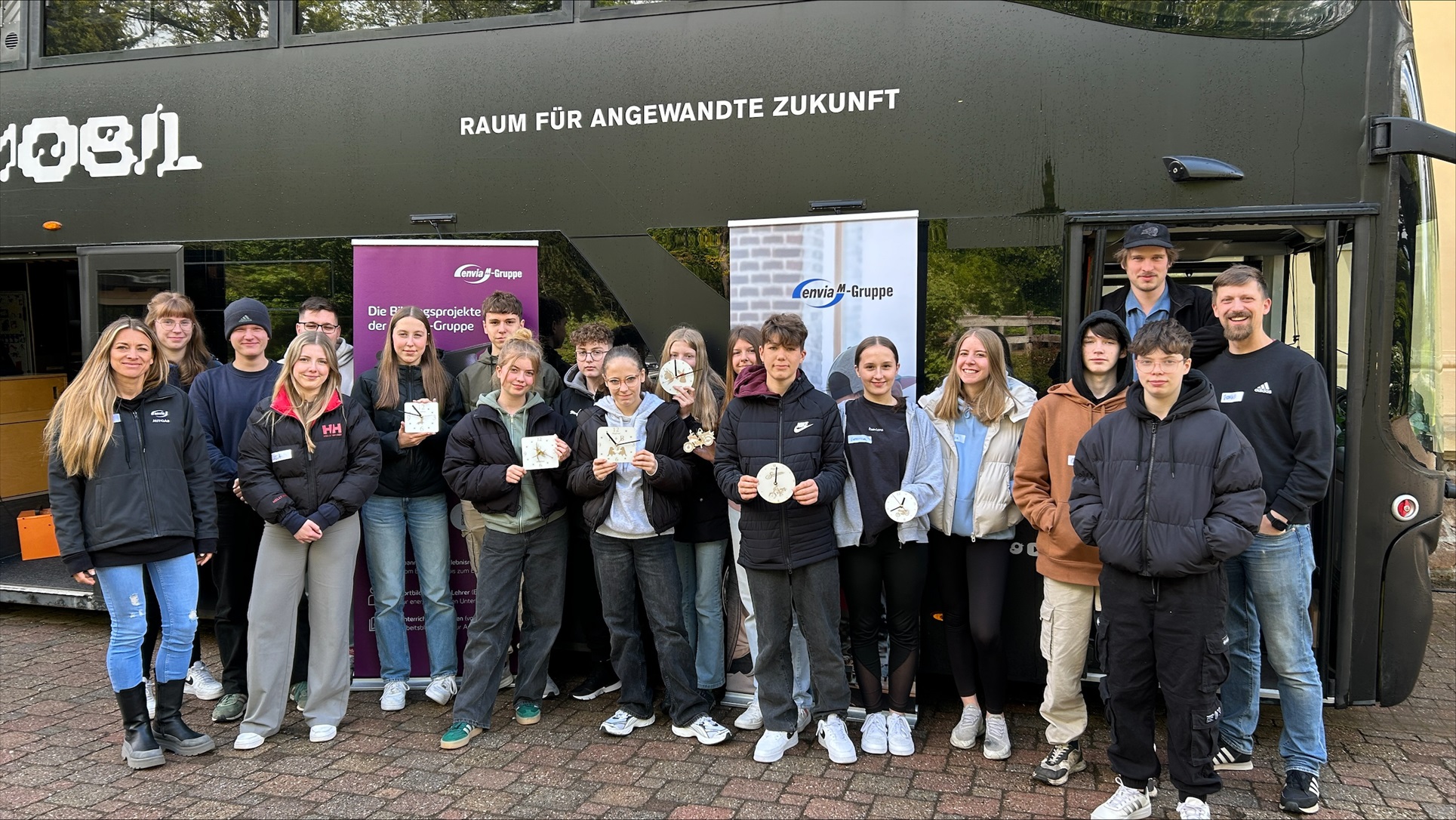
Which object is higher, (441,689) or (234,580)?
(234,580)

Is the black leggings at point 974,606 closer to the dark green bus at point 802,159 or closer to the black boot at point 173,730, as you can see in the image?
the dark green bus at point 802,159

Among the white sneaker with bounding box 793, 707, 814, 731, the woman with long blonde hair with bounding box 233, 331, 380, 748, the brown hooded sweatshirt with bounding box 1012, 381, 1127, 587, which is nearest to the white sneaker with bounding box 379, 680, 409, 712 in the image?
the woman with long blonde hair with bounding box 233, 331, 380, 748

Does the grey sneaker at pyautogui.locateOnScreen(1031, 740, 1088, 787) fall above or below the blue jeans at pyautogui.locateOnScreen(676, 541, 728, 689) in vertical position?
below

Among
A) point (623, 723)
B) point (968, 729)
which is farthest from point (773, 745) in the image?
point (968, 729)

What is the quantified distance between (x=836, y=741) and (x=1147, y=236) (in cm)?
252

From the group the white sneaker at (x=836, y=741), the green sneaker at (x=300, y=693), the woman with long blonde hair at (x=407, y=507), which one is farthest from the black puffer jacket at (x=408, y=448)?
the white sneaker at (x=836, y=741)

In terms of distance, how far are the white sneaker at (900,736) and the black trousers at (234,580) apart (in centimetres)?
288

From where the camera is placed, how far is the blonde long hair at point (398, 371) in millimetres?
4832

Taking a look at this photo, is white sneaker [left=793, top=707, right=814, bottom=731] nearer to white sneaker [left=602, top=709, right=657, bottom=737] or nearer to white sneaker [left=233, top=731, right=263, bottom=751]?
white sneaker [left=602, top=709, right=657, bottom=737]

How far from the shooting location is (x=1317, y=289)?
4355 millimetres

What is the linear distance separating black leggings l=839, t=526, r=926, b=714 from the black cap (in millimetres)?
1572

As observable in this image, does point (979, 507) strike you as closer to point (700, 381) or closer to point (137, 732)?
point (700, 381)

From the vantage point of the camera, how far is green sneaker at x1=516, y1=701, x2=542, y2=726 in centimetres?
480

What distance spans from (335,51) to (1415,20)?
840 cm
